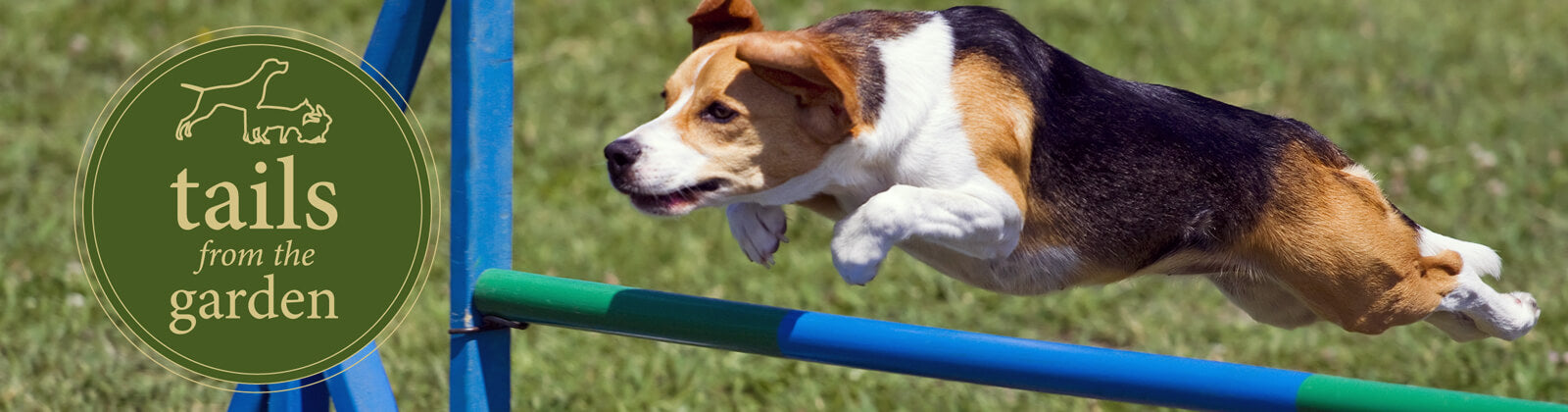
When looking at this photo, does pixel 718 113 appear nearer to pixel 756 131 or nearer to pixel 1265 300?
pixel 756 131

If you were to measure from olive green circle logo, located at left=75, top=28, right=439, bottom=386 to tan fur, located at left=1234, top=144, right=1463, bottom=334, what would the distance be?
160 cm

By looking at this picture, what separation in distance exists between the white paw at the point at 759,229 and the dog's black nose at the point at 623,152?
12.2 inches

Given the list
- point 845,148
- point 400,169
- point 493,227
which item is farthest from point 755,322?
point 400,169

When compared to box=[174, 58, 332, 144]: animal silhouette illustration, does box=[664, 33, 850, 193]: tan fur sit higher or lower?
lower

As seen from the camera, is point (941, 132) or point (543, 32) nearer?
point (941, 132)

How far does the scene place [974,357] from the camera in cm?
230

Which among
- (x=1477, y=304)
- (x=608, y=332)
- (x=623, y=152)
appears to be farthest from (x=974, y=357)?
(x=1477, y=304)

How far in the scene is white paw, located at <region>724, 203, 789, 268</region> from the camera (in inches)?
103

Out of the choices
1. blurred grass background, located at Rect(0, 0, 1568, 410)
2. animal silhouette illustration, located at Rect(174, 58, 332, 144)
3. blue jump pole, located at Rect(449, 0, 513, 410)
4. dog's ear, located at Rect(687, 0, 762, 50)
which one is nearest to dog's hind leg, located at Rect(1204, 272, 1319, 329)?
blurred grass background, located at Rect(0, 0, 1568, 410)

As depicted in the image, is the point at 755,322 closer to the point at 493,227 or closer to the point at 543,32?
the point at 493,227

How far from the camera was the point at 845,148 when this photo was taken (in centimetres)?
241

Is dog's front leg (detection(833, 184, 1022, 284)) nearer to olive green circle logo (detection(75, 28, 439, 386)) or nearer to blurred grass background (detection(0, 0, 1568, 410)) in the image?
blurred grass background (detection(0, 0, 1568, 410))

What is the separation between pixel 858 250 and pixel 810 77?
0.89 ft

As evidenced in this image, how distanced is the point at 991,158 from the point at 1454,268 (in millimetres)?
952
